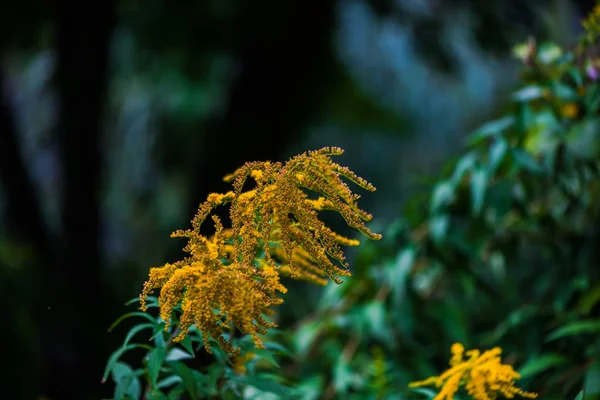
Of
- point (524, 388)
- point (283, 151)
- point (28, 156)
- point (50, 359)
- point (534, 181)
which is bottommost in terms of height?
point (524, 388)

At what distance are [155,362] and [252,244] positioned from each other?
0.17 m

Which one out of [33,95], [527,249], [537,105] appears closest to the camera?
[537,105]

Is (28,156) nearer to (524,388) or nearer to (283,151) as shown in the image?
(283,151)

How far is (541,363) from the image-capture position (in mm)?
1130

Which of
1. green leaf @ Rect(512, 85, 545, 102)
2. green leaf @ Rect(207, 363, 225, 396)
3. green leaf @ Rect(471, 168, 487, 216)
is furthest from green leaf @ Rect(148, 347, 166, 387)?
green leaf @ Rect(512, 85, 545, 102)

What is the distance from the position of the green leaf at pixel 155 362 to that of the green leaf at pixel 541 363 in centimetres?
68

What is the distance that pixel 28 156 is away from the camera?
3.08 meters

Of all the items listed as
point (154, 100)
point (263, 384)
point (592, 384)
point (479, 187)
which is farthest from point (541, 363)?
point (154, 100)

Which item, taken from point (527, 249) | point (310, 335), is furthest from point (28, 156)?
point (527, 249)

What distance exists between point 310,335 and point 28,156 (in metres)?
2.13

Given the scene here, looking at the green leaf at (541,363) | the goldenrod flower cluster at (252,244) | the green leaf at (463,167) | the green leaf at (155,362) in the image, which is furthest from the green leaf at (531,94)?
the green leaf at (155,362)

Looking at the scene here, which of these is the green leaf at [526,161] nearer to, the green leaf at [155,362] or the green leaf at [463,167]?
the green leaf at [463,167]

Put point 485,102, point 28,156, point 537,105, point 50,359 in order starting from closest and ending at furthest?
point 537,105
point 50,359
point 28,156
point 485,102

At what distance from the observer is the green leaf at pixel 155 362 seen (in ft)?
2.18
